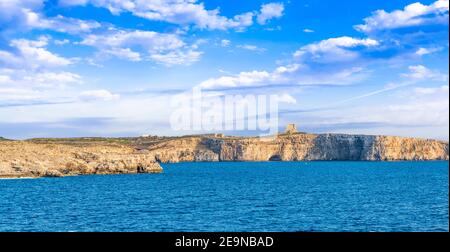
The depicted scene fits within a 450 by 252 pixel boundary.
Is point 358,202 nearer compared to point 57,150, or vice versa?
point 358,202

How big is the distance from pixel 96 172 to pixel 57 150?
14.3m

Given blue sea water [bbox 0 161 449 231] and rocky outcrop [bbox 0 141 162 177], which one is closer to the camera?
blue sea water [bbox 0 161 449 231]

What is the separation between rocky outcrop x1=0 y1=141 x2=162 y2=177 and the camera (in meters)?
127

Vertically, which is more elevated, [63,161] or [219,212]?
[63,161]

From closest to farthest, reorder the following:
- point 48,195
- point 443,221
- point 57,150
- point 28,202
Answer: point 443,221
point 28,202
point 48,195
point 57,150

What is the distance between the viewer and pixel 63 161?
463ft

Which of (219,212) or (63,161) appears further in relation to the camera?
(63,161)

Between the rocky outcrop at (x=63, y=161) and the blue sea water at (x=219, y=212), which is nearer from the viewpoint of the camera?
the blue sea water at (x=219, y=212)

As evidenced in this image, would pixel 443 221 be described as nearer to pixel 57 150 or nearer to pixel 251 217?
pixel 251 217

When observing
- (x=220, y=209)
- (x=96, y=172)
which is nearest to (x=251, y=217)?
(x=220, y=209)

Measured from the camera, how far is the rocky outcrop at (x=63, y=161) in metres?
127
